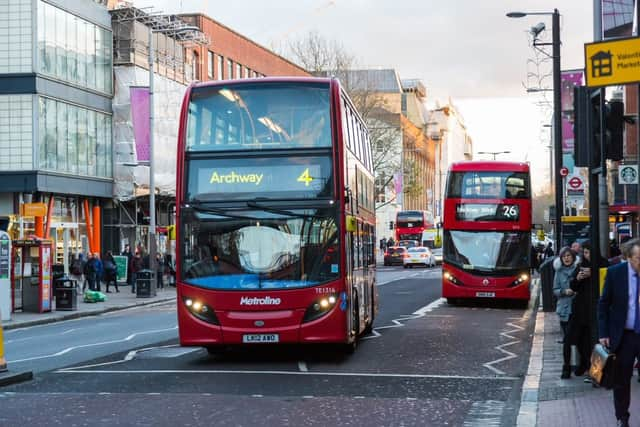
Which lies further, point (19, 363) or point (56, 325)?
point (56, 325)

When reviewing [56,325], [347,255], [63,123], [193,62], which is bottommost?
[56,325]

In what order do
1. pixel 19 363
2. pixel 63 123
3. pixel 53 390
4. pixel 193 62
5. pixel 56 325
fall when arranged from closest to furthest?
pixel 53 390
pixel 19 363
pixel 56 325
pixel 63 123
pixel 193 62

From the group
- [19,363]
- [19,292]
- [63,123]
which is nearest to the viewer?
[19,363]

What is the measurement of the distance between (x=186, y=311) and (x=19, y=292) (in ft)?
60.2

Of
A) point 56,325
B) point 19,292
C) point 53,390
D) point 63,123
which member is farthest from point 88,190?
point 53,390

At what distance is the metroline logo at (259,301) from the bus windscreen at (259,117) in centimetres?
204

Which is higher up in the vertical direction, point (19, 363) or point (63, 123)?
point (63, 123)

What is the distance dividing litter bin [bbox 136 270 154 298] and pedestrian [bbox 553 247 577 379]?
25688 mm

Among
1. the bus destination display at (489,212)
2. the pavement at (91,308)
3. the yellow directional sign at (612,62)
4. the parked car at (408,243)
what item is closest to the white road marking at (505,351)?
the yellow directional sign at (612,62)

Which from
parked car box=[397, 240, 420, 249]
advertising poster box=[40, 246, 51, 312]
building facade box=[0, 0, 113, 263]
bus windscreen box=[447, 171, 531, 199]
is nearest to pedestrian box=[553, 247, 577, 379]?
bus windscreen box=[447, 171, 531, 199]

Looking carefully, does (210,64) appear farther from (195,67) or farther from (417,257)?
(417,257)

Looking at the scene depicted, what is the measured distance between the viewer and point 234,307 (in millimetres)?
14844

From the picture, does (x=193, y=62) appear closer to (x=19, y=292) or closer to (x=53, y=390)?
(x=19, y=292)

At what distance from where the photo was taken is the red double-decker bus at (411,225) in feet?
282
